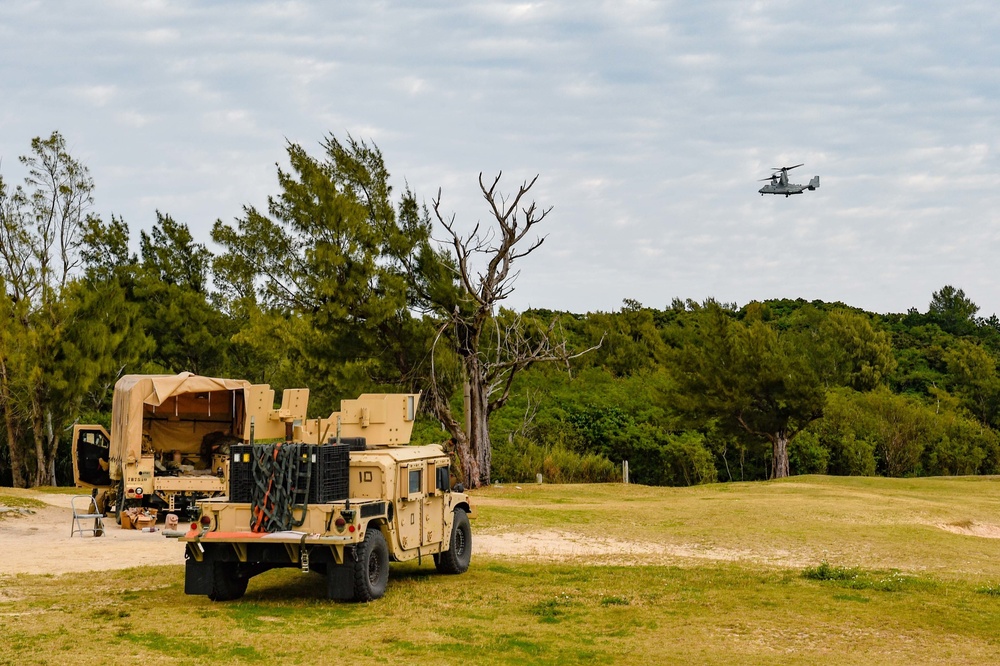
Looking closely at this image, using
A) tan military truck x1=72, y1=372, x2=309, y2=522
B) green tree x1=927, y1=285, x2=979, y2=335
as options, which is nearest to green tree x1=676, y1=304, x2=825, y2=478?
tan military truck x1=72, y1=372, x2=309, y2=522

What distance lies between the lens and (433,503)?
50.2ft

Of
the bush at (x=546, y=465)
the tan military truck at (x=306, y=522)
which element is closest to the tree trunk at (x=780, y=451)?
the bush at (x=546, y=465)

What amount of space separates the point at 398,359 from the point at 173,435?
455 inches

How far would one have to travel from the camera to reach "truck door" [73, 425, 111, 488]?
25344 millimetres

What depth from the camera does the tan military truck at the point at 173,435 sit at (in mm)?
22750

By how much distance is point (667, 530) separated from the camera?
22.3 meters

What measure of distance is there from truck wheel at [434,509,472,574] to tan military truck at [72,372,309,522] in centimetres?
597

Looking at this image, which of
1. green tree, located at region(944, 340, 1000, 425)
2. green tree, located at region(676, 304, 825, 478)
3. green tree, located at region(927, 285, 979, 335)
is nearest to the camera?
green tree, located at region(676, 304, 825, 478)

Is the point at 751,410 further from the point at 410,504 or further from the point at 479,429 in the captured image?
the point at 410,504

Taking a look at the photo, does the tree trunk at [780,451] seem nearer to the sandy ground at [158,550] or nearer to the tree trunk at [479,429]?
the tree trunk at [479,429]

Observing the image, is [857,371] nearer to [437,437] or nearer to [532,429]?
[532,429]

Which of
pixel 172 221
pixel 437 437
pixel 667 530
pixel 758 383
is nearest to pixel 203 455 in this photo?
pixel 667 530

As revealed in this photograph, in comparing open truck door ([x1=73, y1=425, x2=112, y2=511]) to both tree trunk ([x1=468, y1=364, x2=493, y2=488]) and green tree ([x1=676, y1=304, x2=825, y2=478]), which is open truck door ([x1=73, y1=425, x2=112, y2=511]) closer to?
tree trunk ([x1=468, y1=364, x2=493, y2=488])

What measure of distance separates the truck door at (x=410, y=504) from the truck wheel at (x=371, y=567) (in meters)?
0.60
